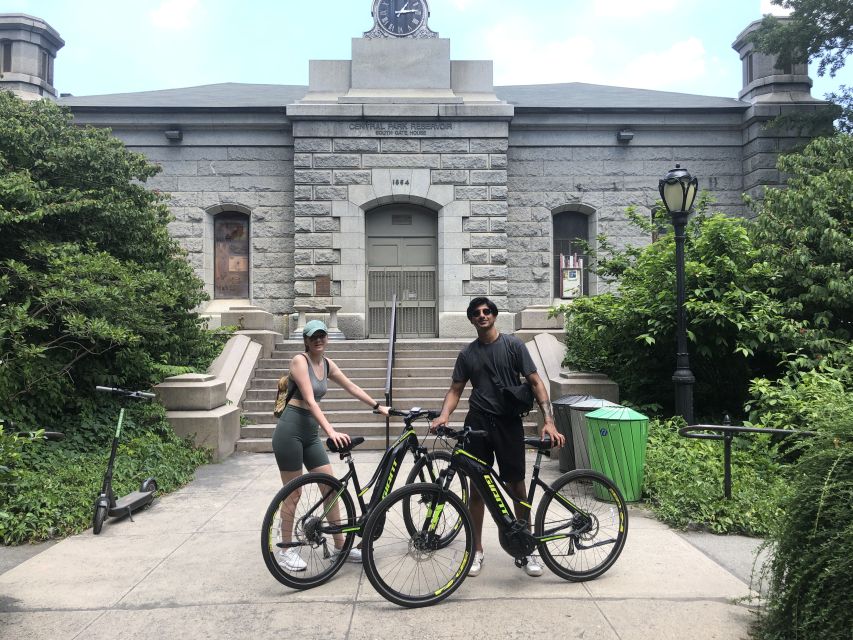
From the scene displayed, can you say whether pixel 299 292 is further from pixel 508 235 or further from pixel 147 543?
pixel 147 543

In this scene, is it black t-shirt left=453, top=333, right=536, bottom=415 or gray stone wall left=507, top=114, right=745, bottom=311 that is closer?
black t-shirt left=453, top=333, right=536, bottom=415

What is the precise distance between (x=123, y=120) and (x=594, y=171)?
11.6 metres

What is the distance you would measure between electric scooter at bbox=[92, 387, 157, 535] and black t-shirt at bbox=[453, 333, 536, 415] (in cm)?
300

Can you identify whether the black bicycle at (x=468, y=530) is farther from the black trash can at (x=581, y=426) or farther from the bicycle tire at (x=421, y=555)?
the black trash can at (x=581, y=426)

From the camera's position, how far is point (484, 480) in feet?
15.1

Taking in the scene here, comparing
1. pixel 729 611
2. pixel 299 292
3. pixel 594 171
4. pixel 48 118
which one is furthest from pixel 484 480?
pixel 594 171

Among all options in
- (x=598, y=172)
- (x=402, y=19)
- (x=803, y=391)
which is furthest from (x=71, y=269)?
(x=598, y=172)

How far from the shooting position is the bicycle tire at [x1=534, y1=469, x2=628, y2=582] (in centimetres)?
475

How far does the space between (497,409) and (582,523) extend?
0.96 meters

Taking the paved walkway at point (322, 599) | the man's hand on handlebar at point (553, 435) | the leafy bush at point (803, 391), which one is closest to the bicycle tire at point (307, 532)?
the paved walkway at point (322, 599)

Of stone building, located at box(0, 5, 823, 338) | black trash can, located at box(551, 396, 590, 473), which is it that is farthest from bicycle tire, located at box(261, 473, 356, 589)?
stone building, located at box(0, 5, 823, 338)

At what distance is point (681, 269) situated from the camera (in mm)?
8828

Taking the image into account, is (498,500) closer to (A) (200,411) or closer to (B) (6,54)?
(A) (200,411)

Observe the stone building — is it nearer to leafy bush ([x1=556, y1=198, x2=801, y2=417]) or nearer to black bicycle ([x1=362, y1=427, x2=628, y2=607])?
leafy bush ([x1=556, y1=198, x2=801, y2=417])
